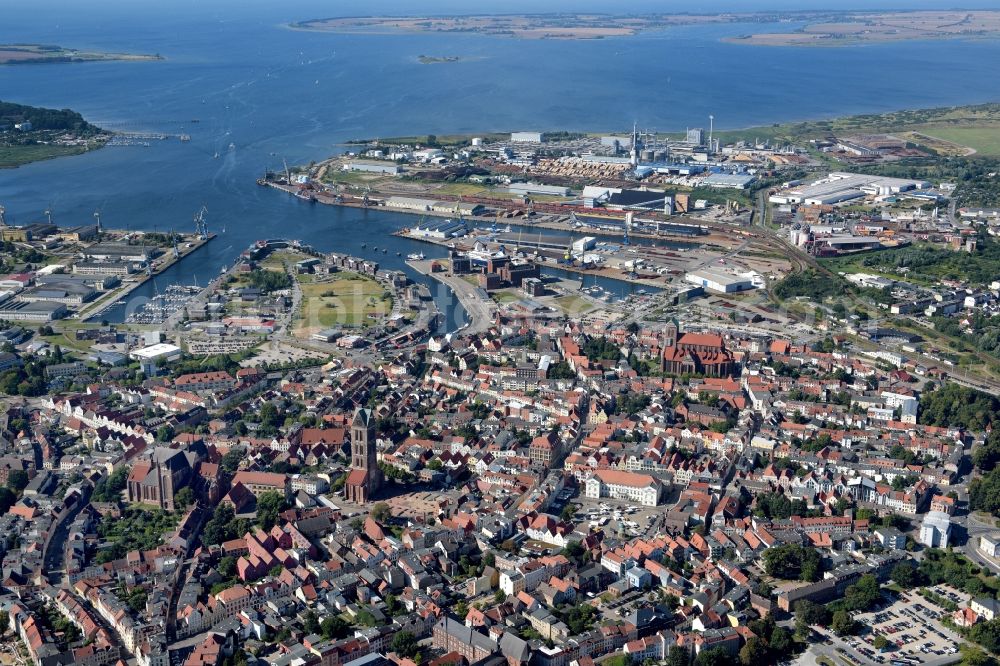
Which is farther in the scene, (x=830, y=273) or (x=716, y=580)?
(x=830, y=273)

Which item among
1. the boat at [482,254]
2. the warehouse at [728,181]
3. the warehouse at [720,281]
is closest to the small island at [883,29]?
the warehouse at [728,181]

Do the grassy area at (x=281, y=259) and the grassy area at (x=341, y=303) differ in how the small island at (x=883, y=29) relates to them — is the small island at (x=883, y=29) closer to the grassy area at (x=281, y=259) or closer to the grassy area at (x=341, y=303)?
the grassy area at (x=281, y=259)

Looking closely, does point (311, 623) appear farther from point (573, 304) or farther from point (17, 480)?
point (573, 304)

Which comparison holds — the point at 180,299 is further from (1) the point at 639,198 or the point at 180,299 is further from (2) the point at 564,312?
(1) the point at 639,198

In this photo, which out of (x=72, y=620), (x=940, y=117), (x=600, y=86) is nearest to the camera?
(x=72, y=620)

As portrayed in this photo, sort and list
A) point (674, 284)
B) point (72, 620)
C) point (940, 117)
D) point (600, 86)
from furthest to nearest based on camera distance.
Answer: point (600, 86)
point (940, 117)
point (674, 284)
point (72, 620)

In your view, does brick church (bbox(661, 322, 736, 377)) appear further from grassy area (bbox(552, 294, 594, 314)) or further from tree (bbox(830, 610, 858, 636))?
tree (bbox(830, 610, 858, 636))

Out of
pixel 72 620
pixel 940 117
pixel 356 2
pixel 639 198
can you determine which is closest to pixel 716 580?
pixel 72 620
